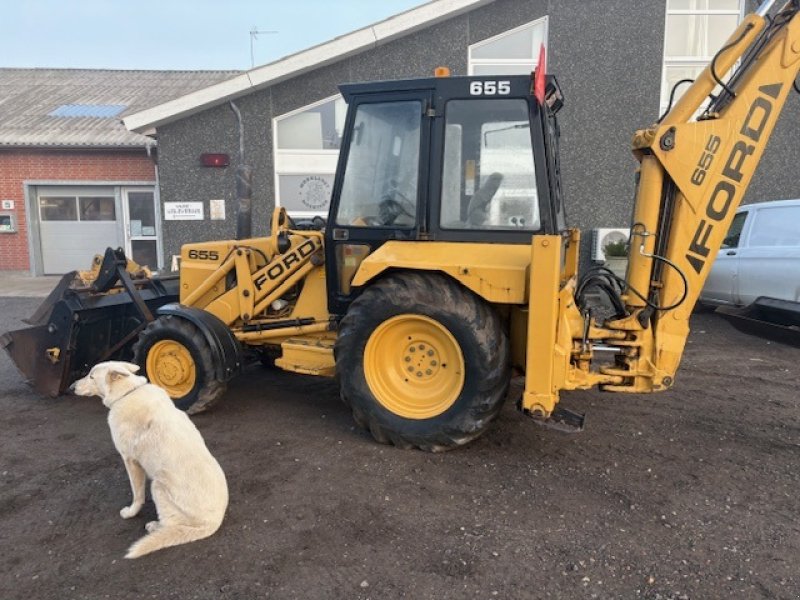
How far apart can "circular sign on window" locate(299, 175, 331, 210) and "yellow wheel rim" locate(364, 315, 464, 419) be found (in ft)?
25.4

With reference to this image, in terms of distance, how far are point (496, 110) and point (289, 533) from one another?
117 inches

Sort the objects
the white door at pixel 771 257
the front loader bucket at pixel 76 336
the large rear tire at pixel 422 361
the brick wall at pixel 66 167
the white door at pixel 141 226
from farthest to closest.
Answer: the white door at pixel 141 226 < the brick wall at pixel 66 167 < the white door at pixel 771 257 < the front loader bucket at pixel 76 336 < the large rear tire at pixel 422 361

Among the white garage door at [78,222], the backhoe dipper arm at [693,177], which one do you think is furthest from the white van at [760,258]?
the white garage door at [78,222]

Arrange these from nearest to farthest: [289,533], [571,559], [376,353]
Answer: [571,559], [289,533], [376,353]

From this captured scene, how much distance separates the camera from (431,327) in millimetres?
4156

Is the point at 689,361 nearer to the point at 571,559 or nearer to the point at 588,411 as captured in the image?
the point at 588,411

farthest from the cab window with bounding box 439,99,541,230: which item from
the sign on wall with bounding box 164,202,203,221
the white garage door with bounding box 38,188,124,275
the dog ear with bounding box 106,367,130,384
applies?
the white garage door with bounding box 38,188,124,275

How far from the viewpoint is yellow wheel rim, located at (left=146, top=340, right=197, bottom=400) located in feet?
15.8

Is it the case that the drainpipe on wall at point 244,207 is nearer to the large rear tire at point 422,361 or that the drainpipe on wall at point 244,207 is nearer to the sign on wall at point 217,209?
the large rear tire at point 422,361

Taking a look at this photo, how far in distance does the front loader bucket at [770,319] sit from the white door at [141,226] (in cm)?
1214

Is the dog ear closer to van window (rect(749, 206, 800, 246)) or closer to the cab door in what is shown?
the cab door

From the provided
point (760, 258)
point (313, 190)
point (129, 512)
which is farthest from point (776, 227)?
point (129, 512)

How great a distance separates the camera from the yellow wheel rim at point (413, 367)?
163 inches

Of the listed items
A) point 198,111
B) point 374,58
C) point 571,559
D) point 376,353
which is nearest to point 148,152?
point 198,111
